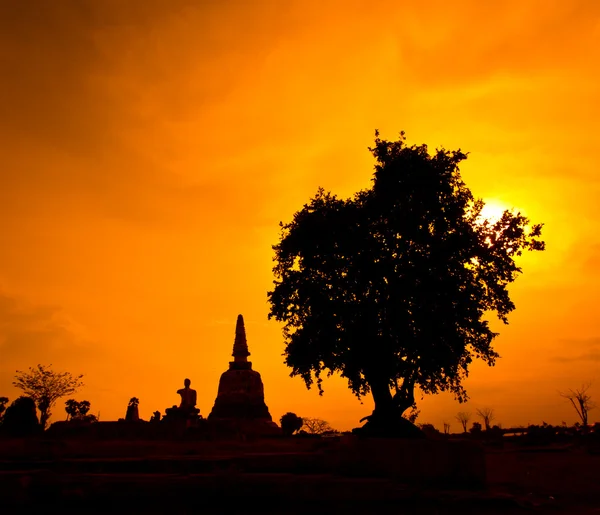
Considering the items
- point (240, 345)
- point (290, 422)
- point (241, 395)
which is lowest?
point (290, 422)

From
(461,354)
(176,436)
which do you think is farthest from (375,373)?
(176,436)

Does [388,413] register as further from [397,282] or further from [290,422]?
[290,422]

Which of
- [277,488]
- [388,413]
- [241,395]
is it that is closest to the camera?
[277,488]

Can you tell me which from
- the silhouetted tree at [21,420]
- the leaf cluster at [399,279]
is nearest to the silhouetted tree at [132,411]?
the silhouetted tree at [21,420]

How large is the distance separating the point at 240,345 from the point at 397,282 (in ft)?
141

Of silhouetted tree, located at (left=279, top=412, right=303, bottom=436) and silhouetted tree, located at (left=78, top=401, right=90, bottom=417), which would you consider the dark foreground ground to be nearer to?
silhouetted tree, located at (left=279, top=412, right=303, bottom=436)

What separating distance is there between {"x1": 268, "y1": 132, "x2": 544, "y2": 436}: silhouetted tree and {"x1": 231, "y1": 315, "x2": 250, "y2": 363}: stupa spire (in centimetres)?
3841

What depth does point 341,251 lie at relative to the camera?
16703mm

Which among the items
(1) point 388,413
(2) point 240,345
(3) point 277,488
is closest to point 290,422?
(2) point 240,345

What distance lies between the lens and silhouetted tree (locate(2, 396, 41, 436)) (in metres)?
38.3

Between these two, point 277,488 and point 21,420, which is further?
point 21,420

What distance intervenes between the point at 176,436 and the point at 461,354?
26.5 m

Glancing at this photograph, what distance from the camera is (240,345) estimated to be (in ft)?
184

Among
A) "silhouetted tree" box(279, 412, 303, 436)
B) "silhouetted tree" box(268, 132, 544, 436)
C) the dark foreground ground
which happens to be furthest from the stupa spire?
the dark foreground ground
